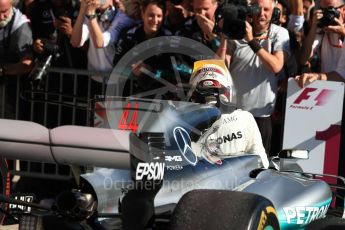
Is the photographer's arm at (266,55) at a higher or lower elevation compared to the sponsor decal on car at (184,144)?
higher

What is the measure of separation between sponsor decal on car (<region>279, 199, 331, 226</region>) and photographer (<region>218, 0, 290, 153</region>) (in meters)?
2.48

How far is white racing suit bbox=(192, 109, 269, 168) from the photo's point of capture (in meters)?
5.94

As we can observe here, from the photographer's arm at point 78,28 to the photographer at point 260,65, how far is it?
1365 mm

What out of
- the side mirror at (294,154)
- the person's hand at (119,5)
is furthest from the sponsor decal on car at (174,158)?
the person's hand at (119,5)

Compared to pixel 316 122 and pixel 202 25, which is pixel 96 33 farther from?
pixel 316 122

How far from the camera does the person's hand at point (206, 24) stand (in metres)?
8.15

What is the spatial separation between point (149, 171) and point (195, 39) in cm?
373

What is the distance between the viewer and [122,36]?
8.47 m

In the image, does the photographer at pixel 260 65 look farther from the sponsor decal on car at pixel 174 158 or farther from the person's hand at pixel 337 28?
the sponsor decal on car at pixel 174 158

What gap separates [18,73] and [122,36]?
1.12 metres

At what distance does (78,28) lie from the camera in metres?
8.41

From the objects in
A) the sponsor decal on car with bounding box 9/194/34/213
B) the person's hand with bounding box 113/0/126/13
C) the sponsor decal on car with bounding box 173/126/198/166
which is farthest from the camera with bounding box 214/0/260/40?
the sponsor decal on car with bounding box 9/194/34/213

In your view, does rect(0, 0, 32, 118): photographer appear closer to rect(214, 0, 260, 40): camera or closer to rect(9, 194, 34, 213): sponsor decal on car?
rect(214, 0, 260, 40): camera

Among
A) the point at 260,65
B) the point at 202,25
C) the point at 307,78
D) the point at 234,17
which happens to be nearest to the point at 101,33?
the point at 202,25
